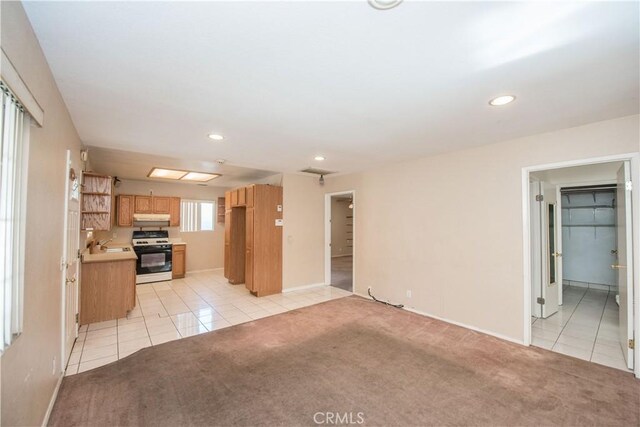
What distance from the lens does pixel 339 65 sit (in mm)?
1751

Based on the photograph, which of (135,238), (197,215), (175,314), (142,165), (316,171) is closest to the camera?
(175,314)

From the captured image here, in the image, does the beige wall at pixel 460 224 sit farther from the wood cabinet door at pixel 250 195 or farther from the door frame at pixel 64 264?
the door frame at pixel 64 264

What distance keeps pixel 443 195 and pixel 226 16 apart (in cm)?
357

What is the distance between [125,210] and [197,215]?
1726mm

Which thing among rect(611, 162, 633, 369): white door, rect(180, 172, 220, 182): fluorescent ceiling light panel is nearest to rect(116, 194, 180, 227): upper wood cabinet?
rect(180, 172, 220, 182): fluorescent ceiling light panel

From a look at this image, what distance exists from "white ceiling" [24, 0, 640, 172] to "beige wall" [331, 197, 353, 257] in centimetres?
757

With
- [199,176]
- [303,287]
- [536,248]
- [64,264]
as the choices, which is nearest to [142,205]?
[199,176]

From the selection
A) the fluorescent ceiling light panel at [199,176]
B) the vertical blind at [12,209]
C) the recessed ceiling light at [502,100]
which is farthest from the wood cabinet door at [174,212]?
the recessed ceiling light at [502,100]

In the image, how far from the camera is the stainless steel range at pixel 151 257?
6184 mm

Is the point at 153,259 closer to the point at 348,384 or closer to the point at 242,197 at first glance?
the point at 242,197

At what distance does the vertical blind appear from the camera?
47.5 inches

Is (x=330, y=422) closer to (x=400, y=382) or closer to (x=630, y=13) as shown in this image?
(x=400, y=382)

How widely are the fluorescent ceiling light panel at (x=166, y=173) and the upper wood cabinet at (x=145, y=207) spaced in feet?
2.36

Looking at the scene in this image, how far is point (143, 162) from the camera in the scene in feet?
15.6
